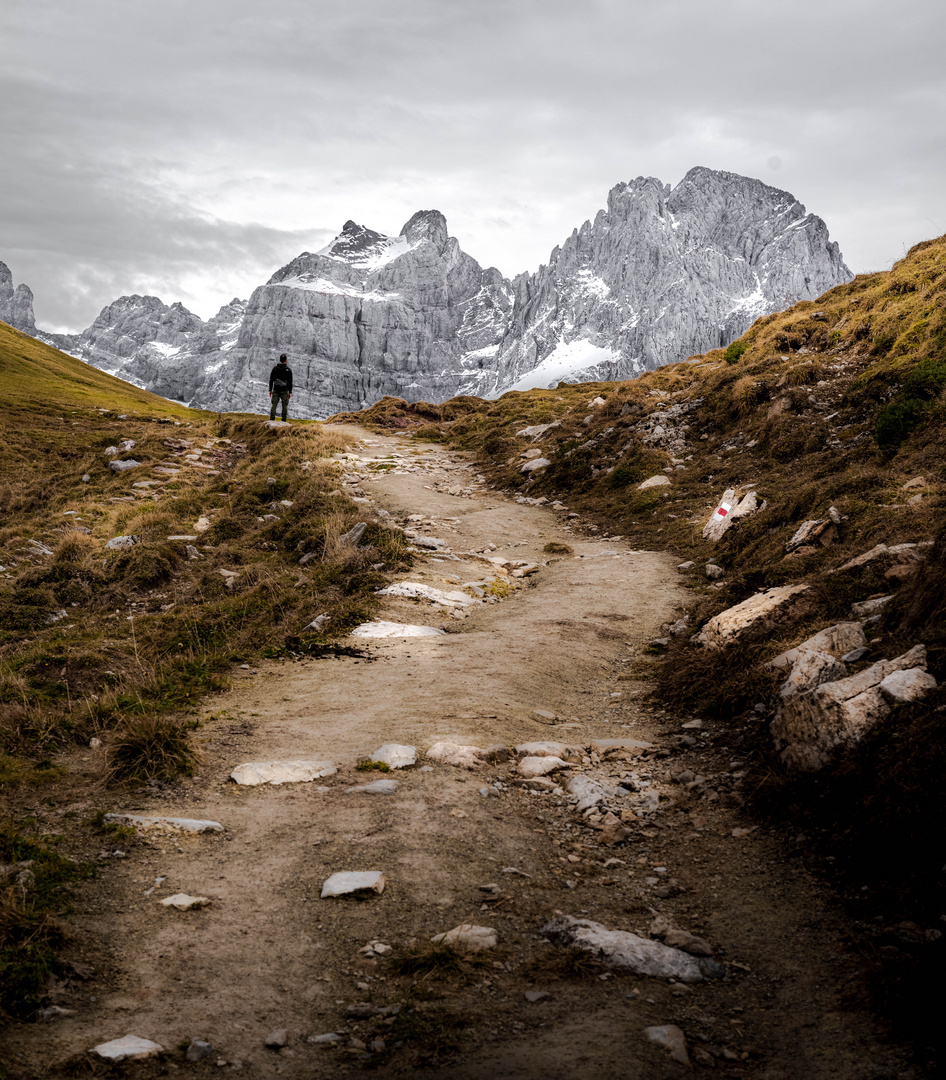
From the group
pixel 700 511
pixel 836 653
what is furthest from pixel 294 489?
pixel 836 653

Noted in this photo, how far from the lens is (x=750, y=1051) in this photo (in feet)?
11.2

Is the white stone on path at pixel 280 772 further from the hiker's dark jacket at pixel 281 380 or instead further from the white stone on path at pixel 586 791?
the hiker's dark jacket at pixel 281 380

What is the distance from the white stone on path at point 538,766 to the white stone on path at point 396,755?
1.01 meters

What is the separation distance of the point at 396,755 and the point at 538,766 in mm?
1322

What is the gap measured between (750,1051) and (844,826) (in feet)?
6.86

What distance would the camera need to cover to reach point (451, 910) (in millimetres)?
4547

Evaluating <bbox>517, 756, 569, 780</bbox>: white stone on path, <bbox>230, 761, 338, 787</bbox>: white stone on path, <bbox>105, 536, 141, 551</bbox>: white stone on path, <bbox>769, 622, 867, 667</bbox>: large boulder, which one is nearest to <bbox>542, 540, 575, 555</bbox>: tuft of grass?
<bbox>769, 622, 867, 667</bbox>: large boulder

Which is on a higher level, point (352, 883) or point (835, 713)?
point (835, 713)

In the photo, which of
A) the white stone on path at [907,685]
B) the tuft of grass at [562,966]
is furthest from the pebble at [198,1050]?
the white stone on path at [907,685]

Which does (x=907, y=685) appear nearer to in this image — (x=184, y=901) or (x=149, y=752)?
(x=184, y=901)

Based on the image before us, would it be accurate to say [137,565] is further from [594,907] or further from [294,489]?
[594,907]

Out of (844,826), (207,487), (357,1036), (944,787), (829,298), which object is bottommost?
(357,1036)

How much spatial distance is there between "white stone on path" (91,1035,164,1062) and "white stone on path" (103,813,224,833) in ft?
7.11

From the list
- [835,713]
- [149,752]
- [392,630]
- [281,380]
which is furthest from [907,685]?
[281,380]
